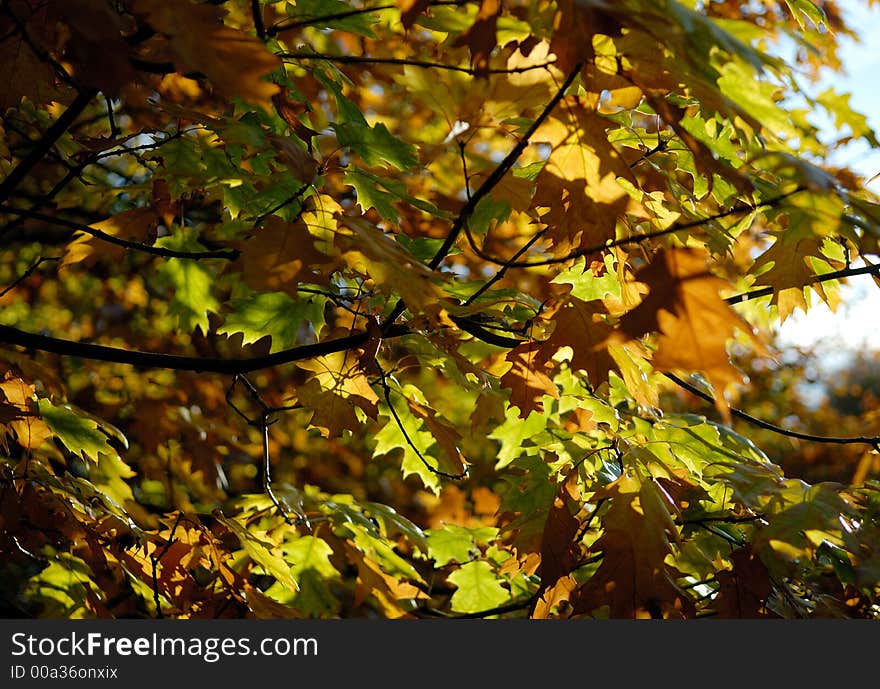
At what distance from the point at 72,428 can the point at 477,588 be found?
5.26ft

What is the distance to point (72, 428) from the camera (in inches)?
94.0

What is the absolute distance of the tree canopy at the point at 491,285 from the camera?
4.35 ft

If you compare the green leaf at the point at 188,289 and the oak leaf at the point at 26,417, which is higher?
the green leaf at the point at 188,289

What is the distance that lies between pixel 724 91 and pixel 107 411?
3.93m

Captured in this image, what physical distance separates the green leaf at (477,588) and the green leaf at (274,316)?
1.23 m

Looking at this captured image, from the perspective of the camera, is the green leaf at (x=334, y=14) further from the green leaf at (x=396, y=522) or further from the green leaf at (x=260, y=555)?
the green leaf at (x=396, y=522)

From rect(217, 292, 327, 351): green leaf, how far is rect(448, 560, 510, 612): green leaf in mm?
1232

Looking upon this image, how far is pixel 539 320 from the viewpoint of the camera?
1.93 metres

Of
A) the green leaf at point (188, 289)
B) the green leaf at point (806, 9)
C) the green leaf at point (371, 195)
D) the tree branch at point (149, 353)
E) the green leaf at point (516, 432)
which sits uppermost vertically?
the green leaf at point (188, 289)

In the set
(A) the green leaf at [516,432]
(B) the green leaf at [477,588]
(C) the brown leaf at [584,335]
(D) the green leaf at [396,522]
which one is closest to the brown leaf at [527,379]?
(C) the brown leaf at [584,335]

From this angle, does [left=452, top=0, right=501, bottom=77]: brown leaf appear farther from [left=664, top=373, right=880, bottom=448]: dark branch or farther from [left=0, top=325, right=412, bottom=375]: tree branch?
[left=664, top=373, right=880, bottom=448]: dark branch

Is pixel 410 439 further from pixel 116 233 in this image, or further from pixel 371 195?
pixel 116 233

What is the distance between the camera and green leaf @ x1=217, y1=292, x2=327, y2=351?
226cm

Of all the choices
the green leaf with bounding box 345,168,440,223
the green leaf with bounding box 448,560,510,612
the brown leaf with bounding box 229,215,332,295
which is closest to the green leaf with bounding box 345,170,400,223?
the green leaf with bounding box 345,168,440,223
